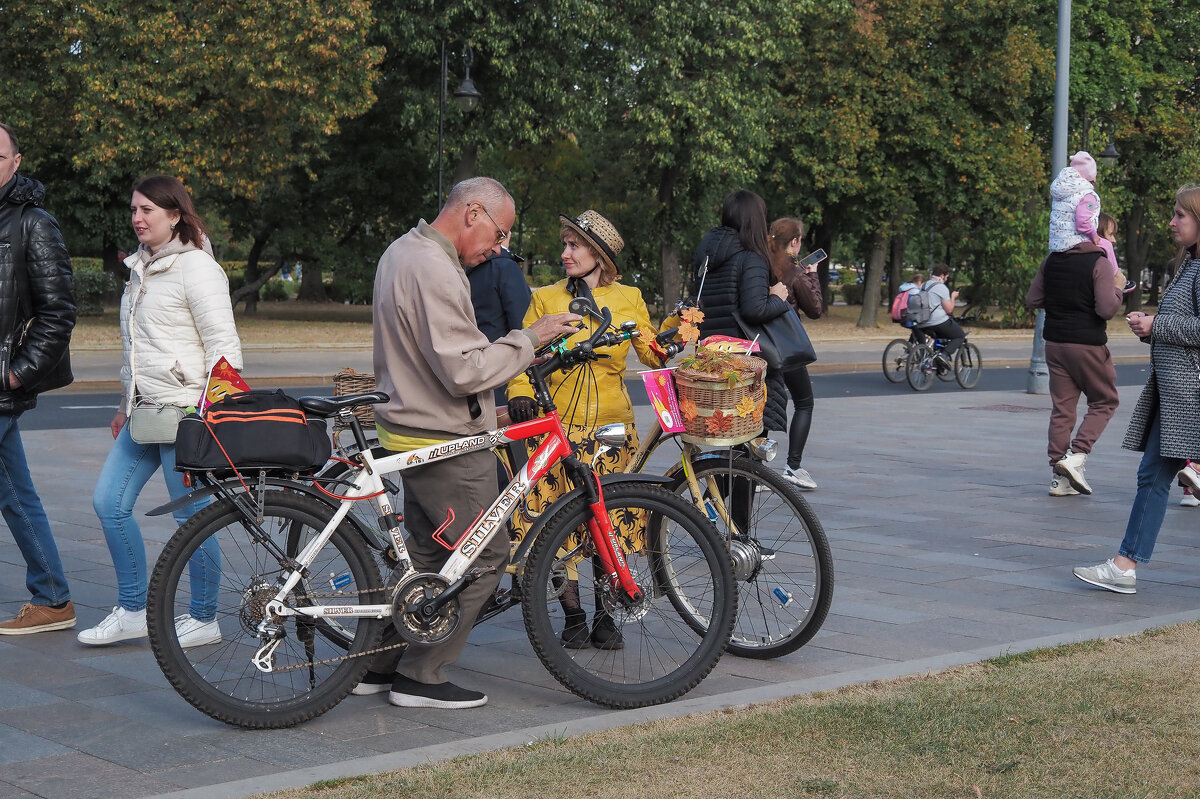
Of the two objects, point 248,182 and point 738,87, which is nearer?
point 248,182

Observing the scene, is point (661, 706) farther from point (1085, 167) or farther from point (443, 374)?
point (1085, 167)

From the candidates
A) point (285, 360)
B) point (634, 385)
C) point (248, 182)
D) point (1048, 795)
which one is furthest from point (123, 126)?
point (1048, 795)

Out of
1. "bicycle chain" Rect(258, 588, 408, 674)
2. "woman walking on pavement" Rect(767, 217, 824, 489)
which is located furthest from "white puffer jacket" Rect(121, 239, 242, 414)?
"woman walking on pavement" Rect(767, 217, 824, 489)

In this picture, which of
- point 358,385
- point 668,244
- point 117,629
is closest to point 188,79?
point 668,244

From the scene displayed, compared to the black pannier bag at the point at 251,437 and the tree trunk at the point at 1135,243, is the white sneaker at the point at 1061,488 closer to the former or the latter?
the black pannier bag at the point at 251,437

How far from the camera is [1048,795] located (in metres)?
3.94

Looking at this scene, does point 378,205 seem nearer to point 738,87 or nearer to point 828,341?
point 738,87

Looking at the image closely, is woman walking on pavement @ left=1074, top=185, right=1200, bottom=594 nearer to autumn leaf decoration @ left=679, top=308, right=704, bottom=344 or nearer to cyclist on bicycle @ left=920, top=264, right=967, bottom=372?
autumn leaf decoration @ left=679, top=308, right=704, bottom=344

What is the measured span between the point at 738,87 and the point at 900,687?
33836 millimetres

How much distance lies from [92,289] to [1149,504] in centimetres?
3427

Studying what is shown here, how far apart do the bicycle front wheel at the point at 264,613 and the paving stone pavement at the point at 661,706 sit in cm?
13

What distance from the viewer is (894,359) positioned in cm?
2319

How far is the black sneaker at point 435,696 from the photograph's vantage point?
5.02m

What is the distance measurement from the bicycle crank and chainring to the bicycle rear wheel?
58.3 feet
